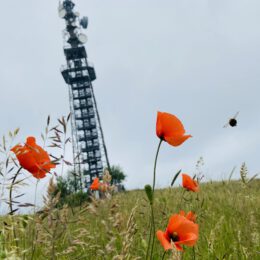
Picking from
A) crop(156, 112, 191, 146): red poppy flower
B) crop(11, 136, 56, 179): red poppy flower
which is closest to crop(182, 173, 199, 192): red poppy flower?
crop(156, 112, 191, 146): red poppy flower

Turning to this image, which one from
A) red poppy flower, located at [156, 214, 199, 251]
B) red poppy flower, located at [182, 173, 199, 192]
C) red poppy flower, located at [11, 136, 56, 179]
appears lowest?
red poppy flower, located at [156, 214, 199, 251]

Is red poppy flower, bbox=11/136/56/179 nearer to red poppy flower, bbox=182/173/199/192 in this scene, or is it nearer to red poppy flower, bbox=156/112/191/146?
red poppy flower, bbox=156/112/191/146

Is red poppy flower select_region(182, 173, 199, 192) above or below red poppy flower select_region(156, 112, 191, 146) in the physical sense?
below

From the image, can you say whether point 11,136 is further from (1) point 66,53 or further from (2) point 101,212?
(1) point 66,53

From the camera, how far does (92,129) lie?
5194cm

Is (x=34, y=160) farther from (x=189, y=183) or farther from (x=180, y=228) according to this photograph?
(x=189, y=183)

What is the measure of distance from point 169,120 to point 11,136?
719mm

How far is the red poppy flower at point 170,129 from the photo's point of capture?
5.43ft

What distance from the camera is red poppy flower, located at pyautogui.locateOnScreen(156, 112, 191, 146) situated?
1656 mm

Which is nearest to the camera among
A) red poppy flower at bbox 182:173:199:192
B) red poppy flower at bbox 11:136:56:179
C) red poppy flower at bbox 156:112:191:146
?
red poppy flower at bbox 11:136:56:179

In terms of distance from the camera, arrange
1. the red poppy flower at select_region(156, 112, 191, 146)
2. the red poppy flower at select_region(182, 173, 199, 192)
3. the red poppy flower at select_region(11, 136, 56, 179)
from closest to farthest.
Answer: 1. the red poppy flower at select_region(11, 136, 56, 179)
2. the red poppy flower at select_region(156, 112, 191, 146)
3. the red poppy flower at select_region(182, 173, 199, 192)

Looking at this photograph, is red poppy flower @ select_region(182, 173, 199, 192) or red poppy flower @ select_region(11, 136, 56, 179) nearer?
red poppy flower @ select_region(11, 136, 56, 179)

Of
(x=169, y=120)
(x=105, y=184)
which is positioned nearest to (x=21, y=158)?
(x=105, y=184)

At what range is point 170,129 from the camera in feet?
5.52
